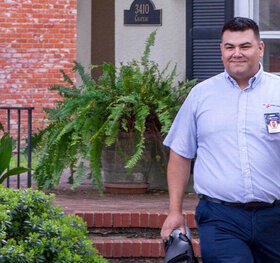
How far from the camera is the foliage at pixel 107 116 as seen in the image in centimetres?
604

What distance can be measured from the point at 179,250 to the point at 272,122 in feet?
2.39

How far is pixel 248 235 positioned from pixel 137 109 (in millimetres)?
2960

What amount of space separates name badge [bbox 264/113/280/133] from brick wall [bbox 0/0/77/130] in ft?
30.5

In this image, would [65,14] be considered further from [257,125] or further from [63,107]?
[257,125]

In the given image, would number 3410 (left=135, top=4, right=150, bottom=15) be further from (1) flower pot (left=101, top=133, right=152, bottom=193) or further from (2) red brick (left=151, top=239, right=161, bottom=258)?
(2) red brick (left=151, top=239, right=161, bottom=258)

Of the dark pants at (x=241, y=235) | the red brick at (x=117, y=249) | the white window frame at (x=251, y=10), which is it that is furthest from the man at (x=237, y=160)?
the white window frame at (x=251, y=10)

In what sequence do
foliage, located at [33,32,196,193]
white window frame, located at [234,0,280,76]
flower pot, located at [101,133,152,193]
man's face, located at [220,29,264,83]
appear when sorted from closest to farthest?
man's face, located at [220,29,264,83] → foliage, located at [33,32,196,193] → flower pot, located at [101,133,152,193] → white window frame, located at [234,0,280,76]

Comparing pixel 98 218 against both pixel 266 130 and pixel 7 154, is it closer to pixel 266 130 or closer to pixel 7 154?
pixel 7 154

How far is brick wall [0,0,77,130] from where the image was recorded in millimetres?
12438

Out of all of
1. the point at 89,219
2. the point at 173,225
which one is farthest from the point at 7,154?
the point at 173,225

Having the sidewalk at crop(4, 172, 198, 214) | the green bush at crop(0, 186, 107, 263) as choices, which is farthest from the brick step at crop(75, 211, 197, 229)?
the green bush at crop(0, 186, 107, 263)

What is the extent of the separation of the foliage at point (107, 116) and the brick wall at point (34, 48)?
596 centimetres

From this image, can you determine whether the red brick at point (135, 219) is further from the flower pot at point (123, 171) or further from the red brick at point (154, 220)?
the flower pot at point (123, 171)

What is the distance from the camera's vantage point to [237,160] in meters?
3.31
